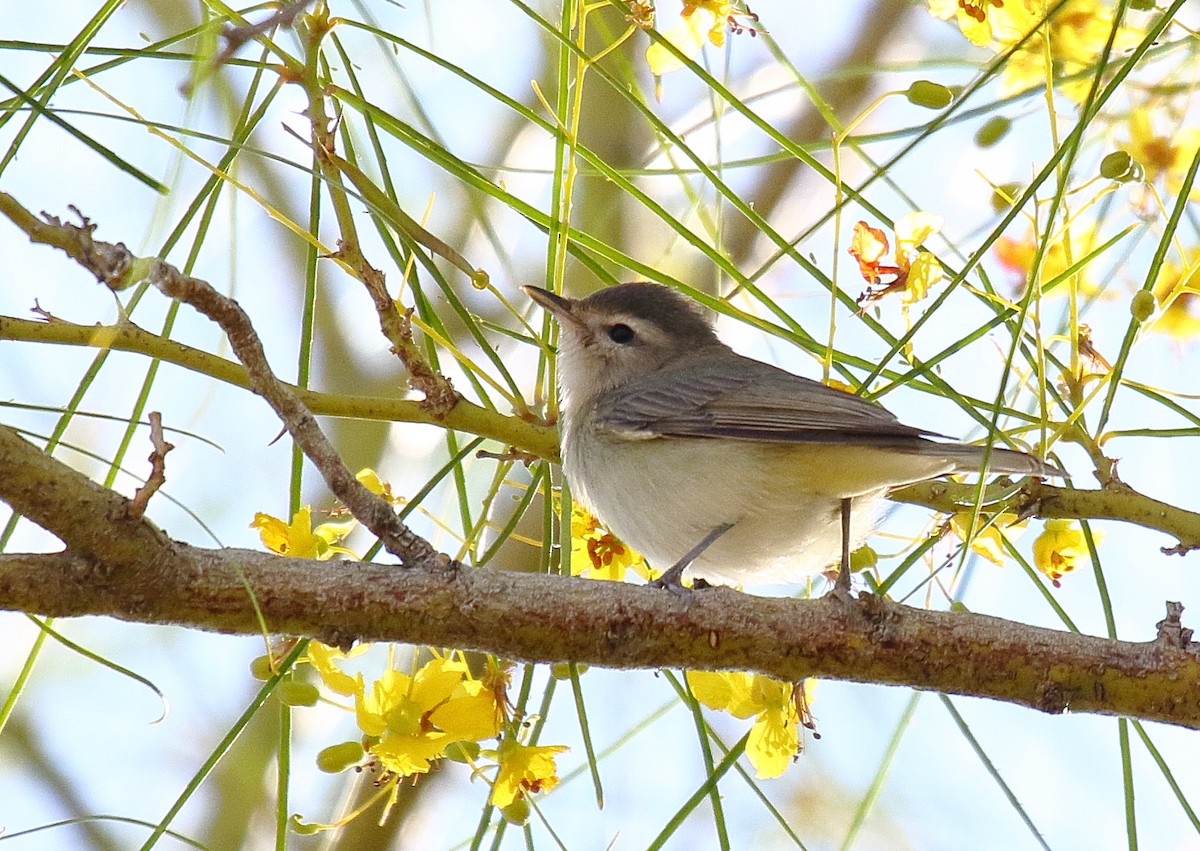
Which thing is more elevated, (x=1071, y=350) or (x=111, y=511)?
(x=1071, y=350)

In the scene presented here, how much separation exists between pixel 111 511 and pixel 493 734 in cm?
70

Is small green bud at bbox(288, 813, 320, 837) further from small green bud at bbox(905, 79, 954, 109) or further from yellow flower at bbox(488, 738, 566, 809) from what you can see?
small green bud at bbox(905, 79, 954, 109)

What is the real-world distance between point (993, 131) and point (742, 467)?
44.1 inches

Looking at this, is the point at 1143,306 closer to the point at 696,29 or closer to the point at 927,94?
the point at 927,94

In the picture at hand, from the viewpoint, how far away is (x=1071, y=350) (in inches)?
95.2

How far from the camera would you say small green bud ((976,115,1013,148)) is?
2461 mm

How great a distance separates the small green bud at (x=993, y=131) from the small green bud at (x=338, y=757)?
5.17ft

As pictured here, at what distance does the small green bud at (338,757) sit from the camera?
2.12m

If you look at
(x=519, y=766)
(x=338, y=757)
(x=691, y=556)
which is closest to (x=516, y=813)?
(x=519, y=766)

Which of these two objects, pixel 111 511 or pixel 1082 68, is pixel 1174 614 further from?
pixel 111 511

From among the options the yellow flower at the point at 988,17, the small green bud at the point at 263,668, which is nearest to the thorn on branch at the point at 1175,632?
the yellow flower at the point at 988,17

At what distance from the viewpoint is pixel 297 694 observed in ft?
6.68

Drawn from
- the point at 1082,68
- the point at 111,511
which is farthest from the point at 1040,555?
the point at 111,511

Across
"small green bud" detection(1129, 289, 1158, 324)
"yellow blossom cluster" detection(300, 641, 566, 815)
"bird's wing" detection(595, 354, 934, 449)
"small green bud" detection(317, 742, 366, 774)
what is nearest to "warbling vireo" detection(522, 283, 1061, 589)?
"bird's wing" detection(595, 354, 934, 449)
